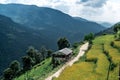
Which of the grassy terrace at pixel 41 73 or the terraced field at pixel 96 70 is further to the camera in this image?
the grassy terrace at pixel 41 73

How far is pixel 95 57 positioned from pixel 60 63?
100ft

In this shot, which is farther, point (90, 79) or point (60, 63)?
point (60, 63)

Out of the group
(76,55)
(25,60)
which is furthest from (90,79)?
(25,60)

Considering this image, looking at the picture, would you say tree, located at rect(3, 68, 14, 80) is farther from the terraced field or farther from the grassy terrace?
the terraced field

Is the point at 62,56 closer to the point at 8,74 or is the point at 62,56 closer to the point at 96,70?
the point at 8,74

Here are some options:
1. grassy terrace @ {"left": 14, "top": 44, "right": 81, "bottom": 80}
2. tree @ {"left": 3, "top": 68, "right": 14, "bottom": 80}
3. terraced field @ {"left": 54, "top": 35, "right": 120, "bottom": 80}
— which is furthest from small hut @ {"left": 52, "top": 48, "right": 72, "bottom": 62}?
tree @ {"left": 3, "top": 68, "right": 14, "bottom": 80}

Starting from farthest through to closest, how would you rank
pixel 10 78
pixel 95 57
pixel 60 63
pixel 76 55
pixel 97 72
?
1. pixel 10 78
2. pixel 76 55
3. pixel 60 63
4. pixel 95 57
5. pixel 97 72

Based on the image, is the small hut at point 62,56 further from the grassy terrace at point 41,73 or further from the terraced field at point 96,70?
the terraced field at point 96,70

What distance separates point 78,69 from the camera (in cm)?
9450

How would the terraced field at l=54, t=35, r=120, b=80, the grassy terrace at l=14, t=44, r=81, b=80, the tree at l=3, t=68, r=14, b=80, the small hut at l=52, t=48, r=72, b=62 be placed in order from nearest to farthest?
the terraced field at l=54, t=35, r=120, b=80
the grassy terrace at l=14, t=44, r=81, b=80
the small hut at l=52, t=48, r=72, b=62
the tree at l=3, t=68, r=14, b=80

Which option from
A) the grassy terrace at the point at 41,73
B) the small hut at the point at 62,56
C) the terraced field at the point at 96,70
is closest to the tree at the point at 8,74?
the grassy terrace at the point at 41,73

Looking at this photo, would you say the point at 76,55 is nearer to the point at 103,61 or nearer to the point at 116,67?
the point at 103,61

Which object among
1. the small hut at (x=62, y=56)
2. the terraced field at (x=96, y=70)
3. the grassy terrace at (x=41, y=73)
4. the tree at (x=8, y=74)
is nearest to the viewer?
the terraced field at (x=96, y=70)

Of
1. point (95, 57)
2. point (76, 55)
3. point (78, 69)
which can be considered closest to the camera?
point (78, 69)
